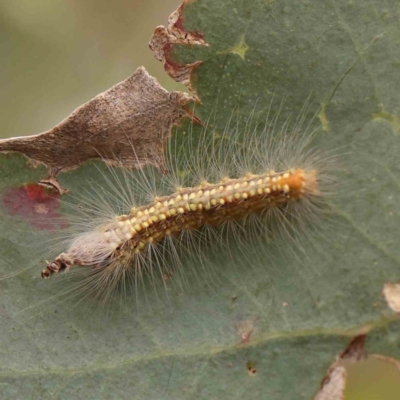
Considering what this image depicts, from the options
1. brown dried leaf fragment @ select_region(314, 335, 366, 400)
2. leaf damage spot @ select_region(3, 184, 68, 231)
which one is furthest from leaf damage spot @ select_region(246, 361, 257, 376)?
leaf damage spot @ select_region(3, 184, 68, 231)

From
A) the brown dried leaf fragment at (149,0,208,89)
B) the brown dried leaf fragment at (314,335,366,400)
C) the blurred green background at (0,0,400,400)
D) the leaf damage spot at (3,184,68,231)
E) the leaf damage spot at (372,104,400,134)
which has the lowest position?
the brown dried leaf fragment at (314,335,366,400)

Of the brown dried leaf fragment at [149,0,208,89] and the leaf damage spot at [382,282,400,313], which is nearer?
the leaf damage spot at [382,282,400,313]

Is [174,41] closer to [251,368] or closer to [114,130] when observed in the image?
[114,130]

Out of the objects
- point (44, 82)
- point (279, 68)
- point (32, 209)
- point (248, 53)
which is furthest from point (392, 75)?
point (44, 82)

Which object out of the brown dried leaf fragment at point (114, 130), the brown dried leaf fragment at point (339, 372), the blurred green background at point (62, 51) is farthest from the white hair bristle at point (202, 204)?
the blurred green background at point (62, 51)

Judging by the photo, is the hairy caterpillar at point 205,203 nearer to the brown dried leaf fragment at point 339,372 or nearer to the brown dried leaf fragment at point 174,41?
the brown dried leaf fragment at point 174,41

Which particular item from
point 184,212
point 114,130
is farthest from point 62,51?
point 184,212

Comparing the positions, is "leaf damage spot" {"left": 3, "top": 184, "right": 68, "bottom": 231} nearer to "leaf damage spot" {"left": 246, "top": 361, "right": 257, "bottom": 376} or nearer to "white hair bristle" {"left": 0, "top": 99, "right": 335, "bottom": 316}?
"white hair bristle" {"left": 0, "top": 99, "right": 335, "bottom": 316}
